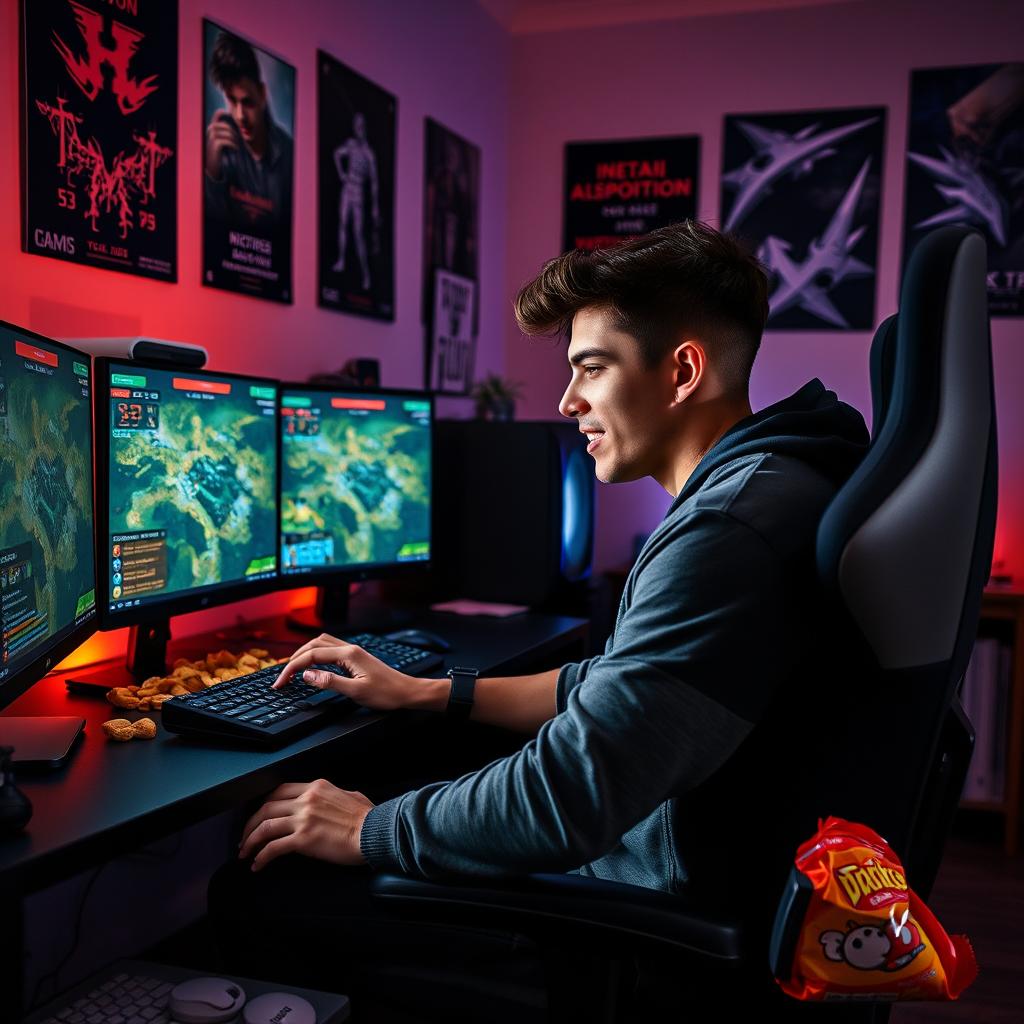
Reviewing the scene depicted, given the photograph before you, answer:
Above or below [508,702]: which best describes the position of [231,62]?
above

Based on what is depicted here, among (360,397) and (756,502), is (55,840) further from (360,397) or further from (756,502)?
(360,397)

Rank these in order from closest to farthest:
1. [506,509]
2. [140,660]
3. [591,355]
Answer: [591,355]
[140,660]
[506,509]

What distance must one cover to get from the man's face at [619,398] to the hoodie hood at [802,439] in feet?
0.48

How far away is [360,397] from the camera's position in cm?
212

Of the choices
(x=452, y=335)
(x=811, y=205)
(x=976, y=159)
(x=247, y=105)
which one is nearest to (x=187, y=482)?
(x=247, y=105)

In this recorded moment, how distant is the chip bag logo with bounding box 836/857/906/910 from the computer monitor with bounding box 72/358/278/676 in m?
1.08

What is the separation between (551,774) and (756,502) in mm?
316

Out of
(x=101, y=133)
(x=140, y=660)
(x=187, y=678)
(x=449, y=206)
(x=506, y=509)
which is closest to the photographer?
(x=187, y=678)

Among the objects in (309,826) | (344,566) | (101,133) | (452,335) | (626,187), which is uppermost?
(626,187)

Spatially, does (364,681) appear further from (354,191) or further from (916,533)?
(354,191)

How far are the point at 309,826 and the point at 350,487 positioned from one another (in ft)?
3.55

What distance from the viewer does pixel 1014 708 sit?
9.62ft

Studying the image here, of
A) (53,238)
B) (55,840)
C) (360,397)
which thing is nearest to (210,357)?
(360,397)

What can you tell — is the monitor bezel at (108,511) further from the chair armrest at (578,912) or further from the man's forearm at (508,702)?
the chair armrest at (578,912)
